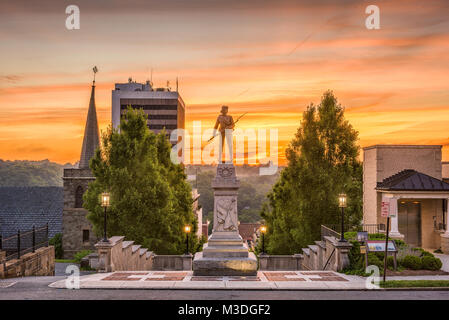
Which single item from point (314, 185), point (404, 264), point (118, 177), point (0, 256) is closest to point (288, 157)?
point (314, 185)

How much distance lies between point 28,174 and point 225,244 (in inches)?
5250

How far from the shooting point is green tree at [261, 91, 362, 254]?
31625mm

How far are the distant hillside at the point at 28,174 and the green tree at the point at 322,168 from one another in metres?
117

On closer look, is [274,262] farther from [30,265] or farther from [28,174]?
[28,174]

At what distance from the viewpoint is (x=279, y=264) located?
29453mm

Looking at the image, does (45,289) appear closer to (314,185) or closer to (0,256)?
(0,256)

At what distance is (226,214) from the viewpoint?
21359 mm

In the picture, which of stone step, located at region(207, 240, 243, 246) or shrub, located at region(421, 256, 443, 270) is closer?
shrub, located at region(421, 256, 443, 270)

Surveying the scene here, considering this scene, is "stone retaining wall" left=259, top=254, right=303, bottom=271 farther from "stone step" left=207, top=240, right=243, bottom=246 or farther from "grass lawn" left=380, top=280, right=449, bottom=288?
"grass lawn" left=380, top=280, right=449, bottom=288

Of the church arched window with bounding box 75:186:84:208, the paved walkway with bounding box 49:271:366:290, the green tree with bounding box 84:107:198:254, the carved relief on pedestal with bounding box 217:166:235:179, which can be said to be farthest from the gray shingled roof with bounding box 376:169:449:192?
the church arched window with bounding box 75:186:84:208

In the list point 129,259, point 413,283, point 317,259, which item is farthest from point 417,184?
point 129,259

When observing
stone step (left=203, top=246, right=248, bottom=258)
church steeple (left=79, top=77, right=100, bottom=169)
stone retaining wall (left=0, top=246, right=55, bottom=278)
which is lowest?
stone retaining wall (left=0, top=246, right=55, bottom=278)

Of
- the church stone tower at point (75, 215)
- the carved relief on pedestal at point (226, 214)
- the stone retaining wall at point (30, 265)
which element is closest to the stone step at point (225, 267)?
the carved relief on pedestal at point (226, 214)

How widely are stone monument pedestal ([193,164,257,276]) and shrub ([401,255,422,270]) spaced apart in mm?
6514
